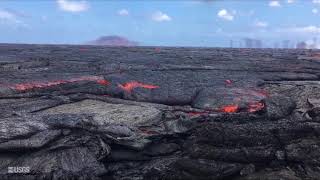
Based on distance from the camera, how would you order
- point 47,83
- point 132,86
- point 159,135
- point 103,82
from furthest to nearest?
point 47,83, point 103,82, point 132,86, point 159,135

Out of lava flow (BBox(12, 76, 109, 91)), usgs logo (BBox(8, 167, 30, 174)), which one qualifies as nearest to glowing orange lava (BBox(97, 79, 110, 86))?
lava flow (BBox(12, 76, 109, 91))

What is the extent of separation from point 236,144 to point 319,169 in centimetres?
152

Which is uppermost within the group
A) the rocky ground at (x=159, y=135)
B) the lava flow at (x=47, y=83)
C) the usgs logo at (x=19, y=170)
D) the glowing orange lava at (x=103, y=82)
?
the glowing orange lava at (x=103, y=82)

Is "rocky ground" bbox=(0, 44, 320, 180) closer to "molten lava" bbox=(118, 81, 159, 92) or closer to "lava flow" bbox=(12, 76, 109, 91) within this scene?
"molten lava" bbox=(118, 81, 159, 92)

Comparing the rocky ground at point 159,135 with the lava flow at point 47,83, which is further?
the lava flow at point 47,83

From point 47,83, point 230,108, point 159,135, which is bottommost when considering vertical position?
point 159,135

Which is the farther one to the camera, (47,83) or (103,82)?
(47,83)

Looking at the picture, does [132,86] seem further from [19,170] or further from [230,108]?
[19,170]

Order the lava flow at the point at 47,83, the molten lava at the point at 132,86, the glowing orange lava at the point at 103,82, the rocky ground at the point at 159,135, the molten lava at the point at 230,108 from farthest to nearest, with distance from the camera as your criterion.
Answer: the glowing orange lava at the point at 103,82 → the lava flow at the point at 47,83 → the molten lava at the point at 132,86 → the molten lava at the point at 230,108 → the rocky ground at the point at 159,135

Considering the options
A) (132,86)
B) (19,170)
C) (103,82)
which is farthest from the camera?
(103,82)

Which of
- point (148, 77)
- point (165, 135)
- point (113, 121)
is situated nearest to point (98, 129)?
point (113, 121)

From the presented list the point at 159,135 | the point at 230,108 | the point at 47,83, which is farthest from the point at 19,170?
the point at 47,83

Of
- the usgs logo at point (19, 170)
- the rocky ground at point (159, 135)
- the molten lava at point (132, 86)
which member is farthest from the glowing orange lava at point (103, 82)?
the usgs logo at point (19, 170)

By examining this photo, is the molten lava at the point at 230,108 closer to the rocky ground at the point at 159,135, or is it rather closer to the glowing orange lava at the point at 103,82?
the rocky ground at the point at 159,135
